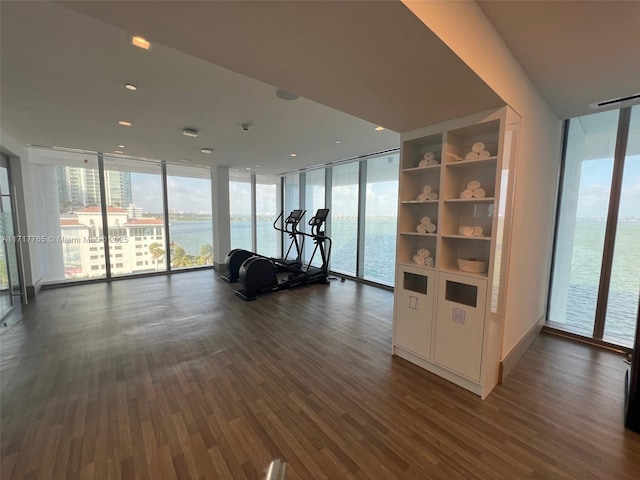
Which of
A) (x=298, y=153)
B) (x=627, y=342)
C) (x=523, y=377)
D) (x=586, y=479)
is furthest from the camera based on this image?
(x=298, y=153)

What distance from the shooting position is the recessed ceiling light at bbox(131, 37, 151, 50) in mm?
1916

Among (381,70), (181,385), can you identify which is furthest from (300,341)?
(381,70)

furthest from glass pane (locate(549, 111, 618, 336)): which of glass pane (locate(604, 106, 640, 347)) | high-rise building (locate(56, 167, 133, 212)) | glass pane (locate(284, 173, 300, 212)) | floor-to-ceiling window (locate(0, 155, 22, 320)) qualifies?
high-rise building (locate(56, 167, 133, 212))

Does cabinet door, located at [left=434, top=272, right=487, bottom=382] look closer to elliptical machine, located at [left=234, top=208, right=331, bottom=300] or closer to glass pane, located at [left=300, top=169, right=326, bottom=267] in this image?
elliptical machine, located at [left=234, top=208, right=331, bottom=300]

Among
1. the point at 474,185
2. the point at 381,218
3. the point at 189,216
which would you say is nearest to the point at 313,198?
the point at 381,218

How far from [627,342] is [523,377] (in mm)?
1831

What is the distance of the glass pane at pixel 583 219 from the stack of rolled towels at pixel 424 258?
8.21 feet

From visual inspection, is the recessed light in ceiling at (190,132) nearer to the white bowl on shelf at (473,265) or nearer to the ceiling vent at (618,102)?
the white bowl on shelf at (473,265)

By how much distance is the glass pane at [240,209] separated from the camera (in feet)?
26.9

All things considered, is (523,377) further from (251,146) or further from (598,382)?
(251,146)

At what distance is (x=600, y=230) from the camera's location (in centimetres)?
340

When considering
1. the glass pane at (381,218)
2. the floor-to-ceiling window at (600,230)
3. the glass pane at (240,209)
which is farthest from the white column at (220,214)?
the floor-to-ceiling window at (600,230)

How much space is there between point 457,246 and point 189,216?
717 centimetres

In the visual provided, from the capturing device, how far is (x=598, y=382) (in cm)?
262
